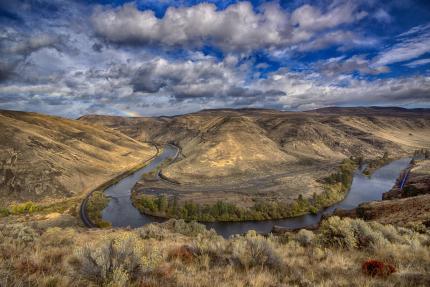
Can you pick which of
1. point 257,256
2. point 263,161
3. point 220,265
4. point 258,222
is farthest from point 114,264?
point 263,161

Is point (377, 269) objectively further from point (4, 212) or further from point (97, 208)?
point (4, 212)

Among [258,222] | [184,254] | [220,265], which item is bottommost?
[258,222]

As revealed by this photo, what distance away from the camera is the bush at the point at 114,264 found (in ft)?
19.6

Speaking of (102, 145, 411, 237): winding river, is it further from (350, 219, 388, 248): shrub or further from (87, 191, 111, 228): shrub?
(350, 219, 388, 248): shrub

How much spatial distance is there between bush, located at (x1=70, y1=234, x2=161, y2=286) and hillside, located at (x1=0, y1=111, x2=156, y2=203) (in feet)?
289

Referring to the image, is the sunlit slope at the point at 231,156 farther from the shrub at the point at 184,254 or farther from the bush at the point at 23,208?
the shrub at the point at 184,254

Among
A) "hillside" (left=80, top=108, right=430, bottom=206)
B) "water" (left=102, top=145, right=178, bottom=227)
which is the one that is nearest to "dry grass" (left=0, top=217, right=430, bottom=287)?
"water" (left=102, top=145, right=178, bottom=227)

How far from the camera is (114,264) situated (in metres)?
6.35

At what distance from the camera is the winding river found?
6438cm

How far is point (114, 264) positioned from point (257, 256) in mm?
4326

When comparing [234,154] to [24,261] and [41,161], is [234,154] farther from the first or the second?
[24,261]

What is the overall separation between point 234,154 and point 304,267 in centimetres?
13936

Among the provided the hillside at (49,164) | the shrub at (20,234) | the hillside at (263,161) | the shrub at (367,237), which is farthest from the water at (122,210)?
the shrub at (367,237)

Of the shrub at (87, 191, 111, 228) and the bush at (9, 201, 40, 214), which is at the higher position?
the bush at (9, 201, 40, 214)
